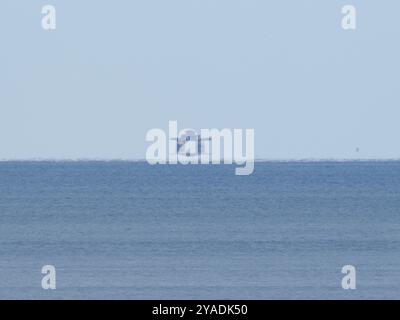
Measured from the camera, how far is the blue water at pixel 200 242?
41.1 metres

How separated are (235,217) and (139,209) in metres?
11.2

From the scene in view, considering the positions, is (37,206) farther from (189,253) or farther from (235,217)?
(189,253)

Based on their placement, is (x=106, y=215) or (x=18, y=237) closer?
(x=18, y=237)

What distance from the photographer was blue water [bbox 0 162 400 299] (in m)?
41.1

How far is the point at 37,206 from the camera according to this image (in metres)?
92.6

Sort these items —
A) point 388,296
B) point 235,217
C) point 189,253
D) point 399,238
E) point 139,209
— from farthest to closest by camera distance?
point 139,209, point 235,217, point 399,238, point 189,253, point 388,296

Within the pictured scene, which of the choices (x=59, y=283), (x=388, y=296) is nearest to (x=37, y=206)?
(x=59, y=283)

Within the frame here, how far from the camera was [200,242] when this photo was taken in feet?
199

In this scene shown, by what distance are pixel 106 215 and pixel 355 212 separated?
17247mm

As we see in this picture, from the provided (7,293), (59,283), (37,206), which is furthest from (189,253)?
(37,206)

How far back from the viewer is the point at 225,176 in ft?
507

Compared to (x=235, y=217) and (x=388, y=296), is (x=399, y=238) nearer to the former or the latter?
(x=235, y=217)

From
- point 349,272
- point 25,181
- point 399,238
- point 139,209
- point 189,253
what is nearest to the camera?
point 349,272

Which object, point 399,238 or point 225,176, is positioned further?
point 225,176
